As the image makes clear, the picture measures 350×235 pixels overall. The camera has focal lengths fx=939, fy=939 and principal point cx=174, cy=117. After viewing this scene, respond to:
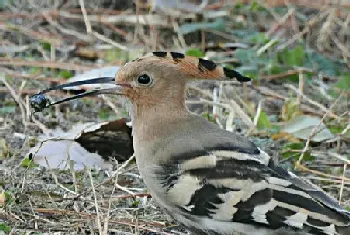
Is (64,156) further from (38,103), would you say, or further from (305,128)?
(305,128)

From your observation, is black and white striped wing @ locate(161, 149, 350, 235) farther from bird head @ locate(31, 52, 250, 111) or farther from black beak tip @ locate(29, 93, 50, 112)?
black beak tip @ locate(29, 93, 50, 112)

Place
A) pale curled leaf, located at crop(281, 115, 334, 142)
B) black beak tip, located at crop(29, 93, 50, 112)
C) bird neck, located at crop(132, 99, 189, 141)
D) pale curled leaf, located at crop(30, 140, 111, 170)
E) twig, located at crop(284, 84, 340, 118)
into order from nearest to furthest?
bird neck, located at crop(132, 99, 189, 141), black beak tip, located at crop(29, 93, 50, 112), pale curled leaf, located at crop(30, 140, 111, 170), pale curled leaf, located at crop(281, 115, 334, 142), twig, located at crop(284, 84, 340, 118)

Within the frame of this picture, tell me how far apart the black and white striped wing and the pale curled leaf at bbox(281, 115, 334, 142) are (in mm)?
1291

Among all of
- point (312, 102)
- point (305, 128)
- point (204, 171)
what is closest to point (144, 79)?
point (204, 171)

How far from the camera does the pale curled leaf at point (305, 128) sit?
3941 millimetres

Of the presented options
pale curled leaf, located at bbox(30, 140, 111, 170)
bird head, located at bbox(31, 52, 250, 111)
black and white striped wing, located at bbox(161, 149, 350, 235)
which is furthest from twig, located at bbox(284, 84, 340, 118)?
black and white striped wing, located at bbox(161, 149, 350, 235)

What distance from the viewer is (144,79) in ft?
9.62

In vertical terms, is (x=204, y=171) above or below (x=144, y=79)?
below

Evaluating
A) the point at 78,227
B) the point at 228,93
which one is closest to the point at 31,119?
the point at 228,93

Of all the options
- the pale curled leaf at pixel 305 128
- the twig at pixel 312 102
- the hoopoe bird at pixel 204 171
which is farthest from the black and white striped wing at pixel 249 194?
the twig at pixel 312 102

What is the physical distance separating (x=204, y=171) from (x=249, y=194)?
0.15 m

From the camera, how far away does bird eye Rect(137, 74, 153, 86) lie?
2.93 meters

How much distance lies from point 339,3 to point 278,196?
11.7ft

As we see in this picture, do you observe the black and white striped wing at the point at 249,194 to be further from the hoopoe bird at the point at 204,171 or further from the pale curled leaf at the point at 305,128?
the pale curled leaf at the point at 305,128
